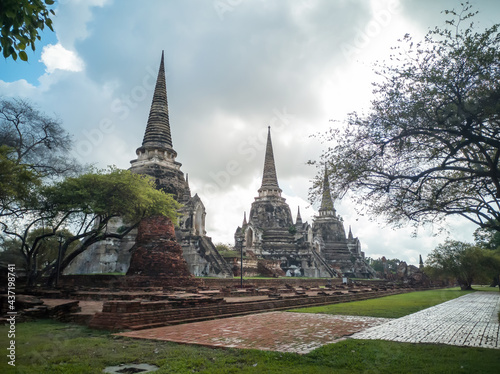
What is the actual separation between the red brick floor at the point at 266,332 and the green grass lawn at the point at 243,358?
0.46 m

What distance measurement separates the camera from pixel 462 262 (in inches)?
1267

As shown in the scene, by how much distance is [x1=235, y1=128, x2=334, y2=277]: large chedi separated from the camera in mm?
39125

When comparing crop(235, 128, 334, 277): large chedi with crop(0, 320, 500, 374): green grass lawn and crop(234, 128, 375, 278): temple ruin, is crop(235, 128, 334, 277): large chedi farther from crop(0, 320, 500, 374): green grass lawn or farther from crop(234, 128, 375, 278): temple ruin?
crop(0, 320, 500, 374): green grass lawn

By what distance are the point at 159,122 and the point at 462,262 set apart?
28354 millimetres

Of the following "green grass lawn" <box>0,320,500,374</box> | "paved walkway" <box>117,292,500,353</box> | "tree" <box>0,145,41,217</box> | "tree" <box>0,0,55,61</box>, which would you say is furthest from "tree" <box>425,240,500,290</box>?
"tree" <box>0,0,55,61</box>

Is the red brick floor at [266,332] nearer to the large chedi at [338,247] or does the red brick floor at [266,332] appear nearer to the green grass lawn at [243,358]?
the green grass lawn at [243,358]

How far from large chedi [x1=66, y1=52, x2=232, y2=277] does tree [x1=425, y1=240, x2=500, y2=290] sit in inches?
772

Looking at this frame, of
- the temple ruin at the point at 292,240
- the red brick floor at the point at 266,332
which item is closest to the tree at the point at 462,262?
the temple ruin at the point at 292,240

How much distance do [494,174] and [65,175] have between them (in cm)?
2078

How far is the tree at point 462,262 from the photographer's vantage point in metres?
31.5

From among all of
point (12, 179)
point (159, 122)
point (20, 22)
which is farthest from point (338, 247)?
point (20, 22)

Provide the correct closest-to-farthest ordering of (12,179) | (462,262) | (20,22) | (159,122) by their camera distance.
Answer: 1. (20,22)
2. (12,179)
3. (159,122)
4. (462,262)

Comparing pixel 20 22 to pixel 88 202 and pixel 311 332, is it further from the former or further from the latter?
pixel 88 202

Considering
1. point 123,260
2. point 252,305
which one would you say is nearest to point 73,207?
point 123,260
